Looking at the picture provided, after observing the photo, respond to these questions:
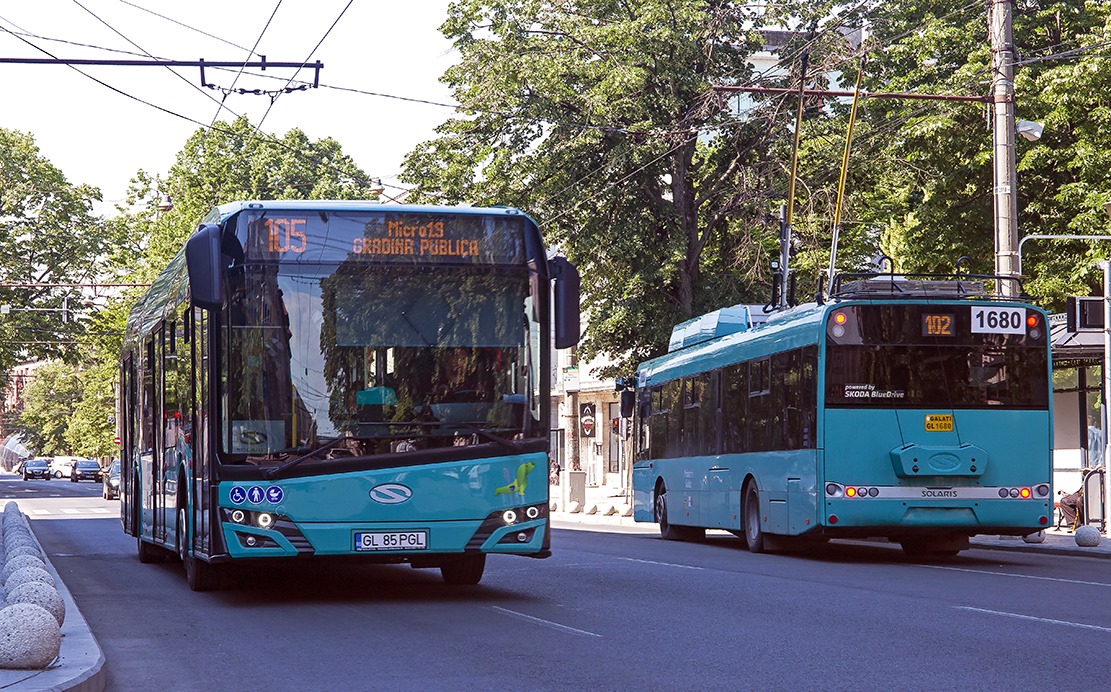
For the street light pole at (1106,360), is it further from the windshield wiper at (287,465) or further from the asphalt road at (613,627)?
the windshield wiper at (287,465)

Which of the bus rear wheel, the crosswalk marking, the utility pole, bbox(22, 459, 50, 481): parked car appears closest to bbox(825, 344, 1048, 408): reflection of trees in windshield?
the bus rear wheel

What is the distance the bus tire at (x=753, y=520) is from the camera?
2228cm

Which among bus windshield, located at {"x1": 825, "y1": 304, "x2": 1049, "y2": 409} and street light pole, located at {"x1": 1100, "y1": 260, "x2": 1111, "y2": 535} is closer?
bus windshield, located at {"x1": 825, "y1": 304, "x2": 1049, "y2": 409}

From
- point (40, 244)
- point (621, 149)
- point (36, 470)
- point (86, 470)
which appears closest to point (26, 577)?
point (621, 149)

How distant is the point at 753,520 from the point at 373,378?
33.3 ft

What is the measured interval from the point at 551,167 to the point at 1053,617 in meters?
26.1

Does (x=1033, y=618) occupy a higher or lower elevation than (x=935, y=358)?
lower

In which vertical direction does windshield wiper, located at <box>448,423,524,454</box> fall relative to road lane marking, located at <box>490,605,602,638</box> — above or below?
above

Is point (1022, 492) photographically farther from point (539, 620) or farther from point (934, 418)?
point (539, 620)

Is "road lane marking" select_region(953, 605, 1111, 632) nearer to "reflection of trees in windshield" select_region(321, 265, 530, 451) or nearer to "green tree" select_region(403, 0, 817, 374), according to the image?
"reflection of trees in windshield" select_region(321, 265, 530, 451)

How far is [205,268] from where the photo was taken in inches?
519

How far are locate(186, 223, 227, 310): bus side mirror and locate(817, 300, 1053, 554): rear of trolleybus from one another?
8.47 meters

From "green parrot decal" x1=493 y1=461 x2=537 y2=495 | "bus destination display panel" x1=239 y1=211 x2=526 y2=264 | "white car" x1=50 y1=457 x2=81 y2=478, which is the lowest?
"white car" x1=50 y1=457 x2=81 y2=478

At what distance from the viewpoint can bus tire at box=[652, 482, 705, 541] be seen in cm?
2762
